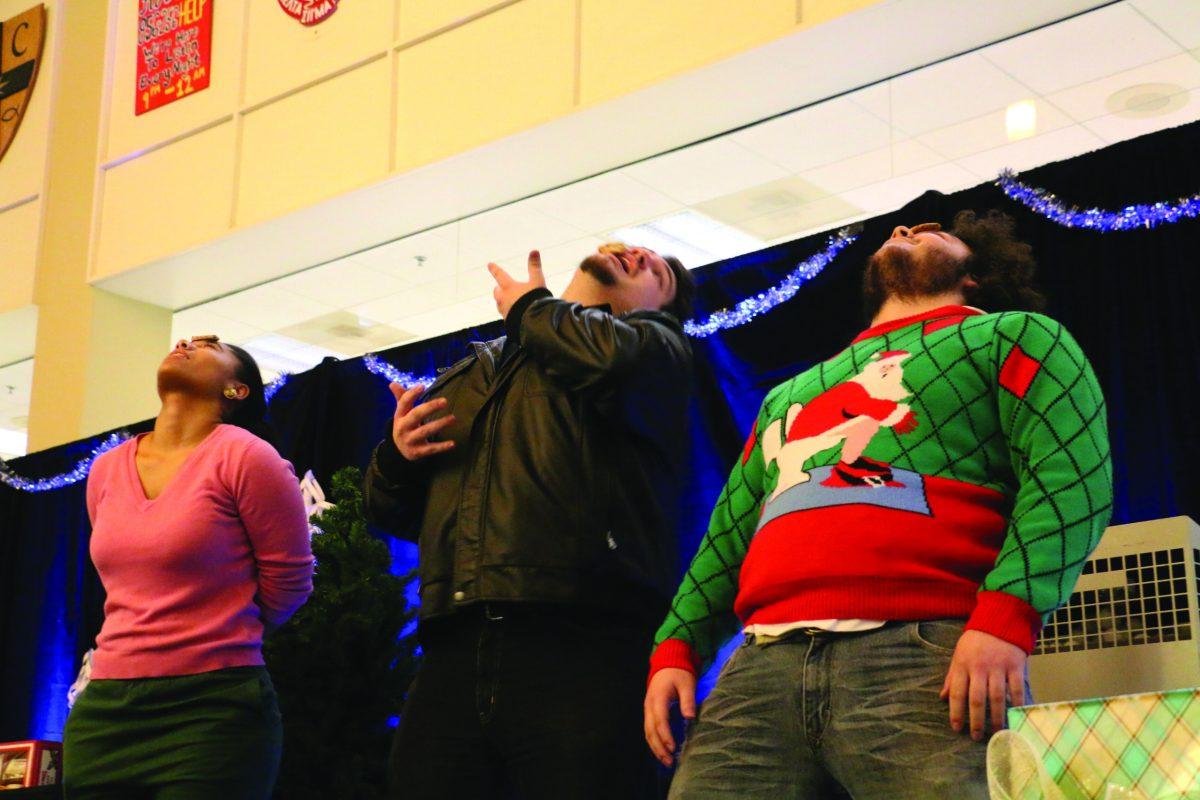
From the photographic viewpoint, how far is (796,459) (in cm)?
190

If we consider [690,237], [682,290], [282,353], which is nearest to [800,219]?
[690,237]

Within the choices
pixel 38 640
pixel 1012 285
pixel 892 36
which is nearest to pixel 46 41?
pixel 38 640

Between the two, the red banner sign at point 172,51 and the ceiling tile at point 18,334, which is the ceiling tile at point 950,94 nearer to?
the red banner sign at point 172,51

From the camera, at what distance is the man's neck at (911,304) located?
2080 millimetres

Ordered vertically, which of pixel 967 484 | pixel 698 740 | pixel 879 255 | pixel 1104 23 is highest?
pixel 1104 23

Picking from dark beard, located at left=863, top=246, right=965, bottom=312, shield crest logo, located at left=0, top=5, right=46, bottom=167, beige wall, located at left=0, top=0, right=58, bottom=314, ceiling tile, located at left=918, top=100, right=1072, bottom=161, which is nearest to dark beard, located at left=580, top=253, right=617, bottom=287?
Answer: dark beard, located at left=863, top=246, right=965, bottom=312

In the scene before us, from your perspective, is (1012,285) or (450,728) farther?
(1012,285)

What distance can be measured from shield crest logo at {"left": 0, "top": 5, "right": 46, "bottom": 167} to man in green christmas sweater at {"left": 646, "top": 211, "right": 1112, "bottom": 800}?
20.7 ft

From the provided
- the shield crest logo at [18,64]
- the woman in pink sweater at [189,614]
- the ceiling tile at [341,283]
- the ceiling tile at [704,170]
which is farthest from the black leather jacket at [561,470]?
the shield crest logo at [18,64]

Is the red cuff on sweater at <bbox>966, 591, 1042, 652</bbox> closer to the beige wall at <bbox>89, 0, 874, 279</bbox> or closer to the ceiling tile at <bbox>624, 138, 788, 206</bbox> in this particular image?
the beige wall at <bbox>89, 0, 874, 279</bbox>

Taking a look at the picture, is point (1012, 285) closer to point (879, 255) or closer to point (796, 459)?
point (879, 255)

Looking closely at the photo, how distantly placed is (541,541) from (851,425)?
1.80 ft

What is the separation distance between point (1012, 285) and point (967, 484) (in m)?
0.63

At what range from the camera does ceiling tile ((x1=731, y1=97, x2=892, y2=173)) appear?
5.28 m
